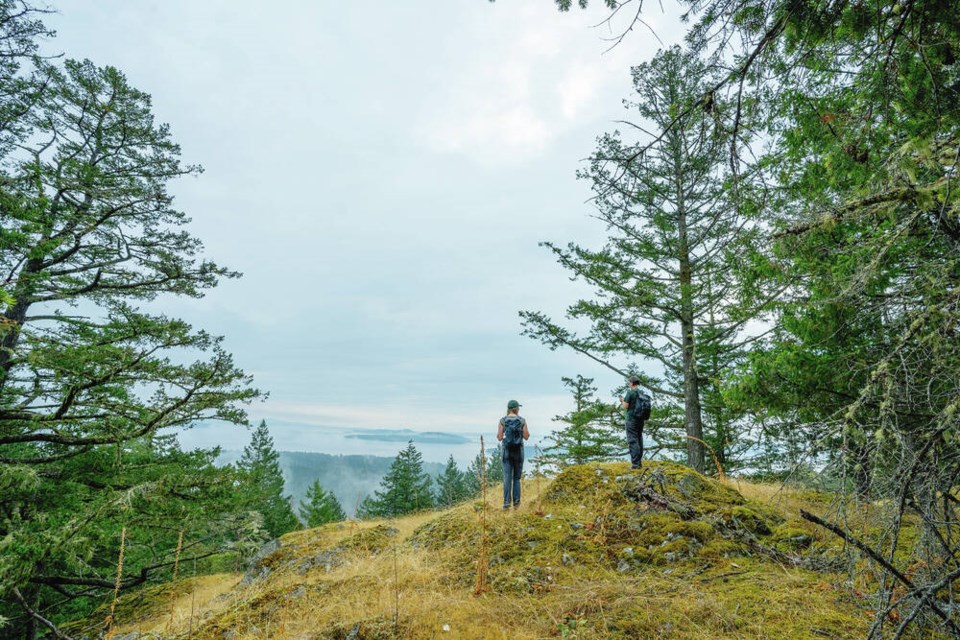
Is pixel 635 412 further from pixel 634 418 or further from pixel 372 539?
pixel 372 539

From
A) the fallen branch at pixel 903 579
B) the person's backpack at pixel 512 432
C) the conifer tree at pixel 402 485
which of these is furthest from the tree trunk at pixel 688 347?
the conifer tree at pixel 402 485

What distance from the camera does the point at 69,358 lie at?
8.03 m

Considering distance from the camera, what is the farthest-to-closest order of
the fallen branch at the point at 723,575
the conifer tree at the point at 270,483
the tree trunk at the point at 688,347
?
the conifer tree at the point at 270,483, the tree trunk at the point at 688,347, the fallen branch at the point at 723,575

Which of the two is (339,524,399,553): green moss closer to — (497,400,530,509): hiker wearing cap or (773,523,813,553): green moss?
(497,400,530,509): hiker wearing cap

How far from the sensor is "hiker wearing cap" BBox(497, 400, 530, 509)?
284 inches

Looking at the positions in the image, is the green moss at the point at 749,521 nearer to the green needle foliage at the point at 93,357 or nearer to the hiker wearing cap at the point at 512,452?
the hiker wearing cap at the point at 512,452

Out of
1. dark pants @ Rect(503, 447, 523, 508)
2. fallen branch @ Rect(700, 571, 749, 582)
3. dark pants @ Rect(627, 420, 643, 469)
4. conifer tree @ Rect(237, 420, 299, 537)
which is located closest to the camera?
fallen branch @ Rect(700, 571, 749, 582)

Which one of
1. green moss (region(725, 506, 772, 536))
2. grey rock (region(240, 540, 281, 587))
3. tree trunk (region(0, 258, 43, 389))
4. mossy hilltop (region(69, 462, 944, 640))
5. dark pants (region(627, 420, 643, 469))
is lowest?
grey rock (region(240, 540, 281, 587))

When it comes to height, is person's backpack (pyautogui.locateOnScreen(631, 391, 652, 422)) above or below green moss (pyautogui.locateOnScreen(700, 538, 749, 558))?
above

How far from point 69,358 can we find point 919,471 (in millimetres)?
12286

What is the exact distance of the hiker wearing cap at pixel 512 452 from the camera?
721 cm

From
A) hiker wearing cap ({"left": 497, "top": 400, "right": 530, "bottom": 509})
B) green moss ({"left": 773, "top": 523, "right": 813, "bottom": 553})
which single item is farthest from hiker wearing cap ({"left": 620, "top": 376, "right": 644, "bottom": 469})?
green moss ({"left": 773, "top": 523, "right": 813, "bottom": 553})

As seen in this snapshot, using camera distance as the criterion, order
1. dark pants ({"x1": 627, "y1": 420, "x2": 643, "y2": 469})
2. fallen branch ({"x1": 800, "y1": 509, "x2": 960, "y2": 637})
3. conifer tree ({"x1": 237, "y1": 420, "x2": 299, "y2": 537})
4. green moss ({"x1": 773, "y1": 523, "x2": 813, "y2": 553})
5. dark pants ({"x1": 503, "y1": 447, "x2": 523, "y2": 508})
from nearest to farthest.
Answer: fallen branch ({"x1": 800, "y1": 509, "x2": 960, "y2": 637}) → green moss ({"x1": 773, "y1": 523, "x2": 813, "y2": 553}) → dark pants ({"x1": 503, "y1": 447, "x2": 523, "y2": 508}) → dark pants ({"x1": 627, "y1": 420, "x2": 643, "y2": 469}) → conifer tree ({"x1": 237, "y1": 420, "x2": 299, "y2": 537})

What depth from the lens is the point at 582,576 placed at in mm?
4395
